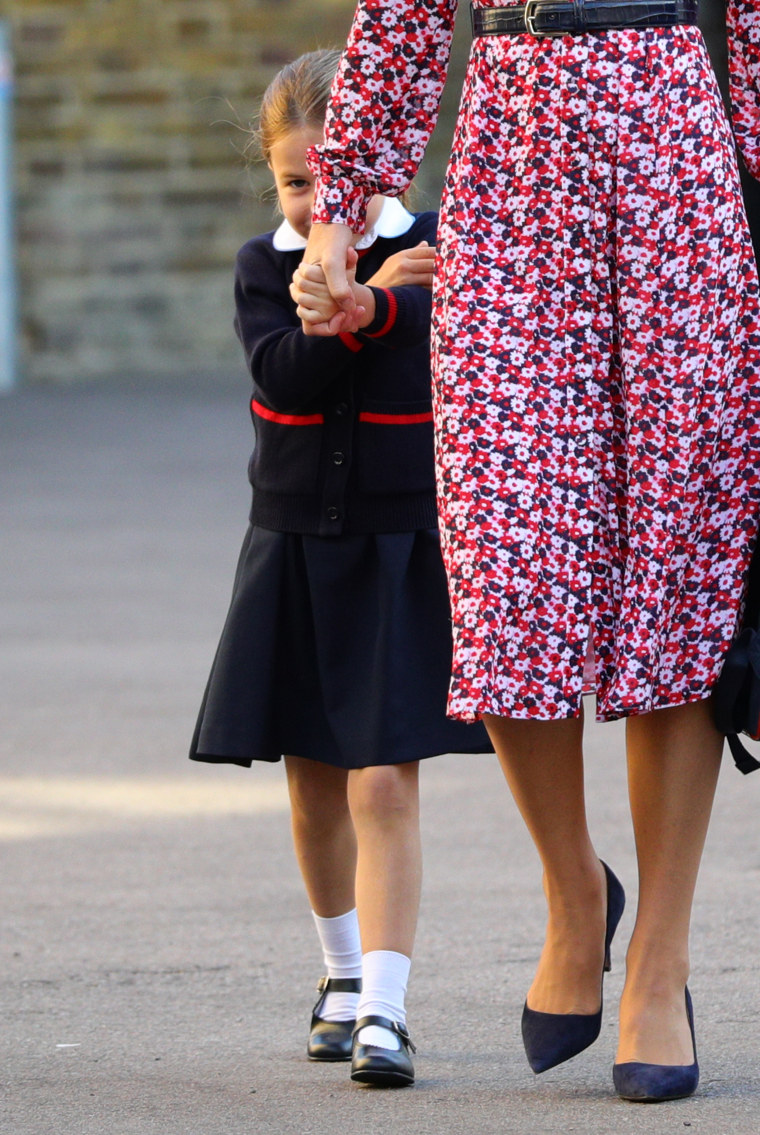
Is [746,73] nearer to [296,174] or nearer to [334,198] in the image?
[334,198]

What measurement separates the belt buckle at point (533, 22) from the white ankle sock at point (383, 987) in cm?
128

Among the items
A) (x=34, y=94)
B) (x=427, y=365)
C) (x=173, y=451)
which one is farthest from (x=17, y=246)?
(x=427, y=365)

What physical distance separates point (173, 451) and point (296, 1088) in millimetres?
9171

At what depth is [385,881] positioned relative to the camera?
2.90m

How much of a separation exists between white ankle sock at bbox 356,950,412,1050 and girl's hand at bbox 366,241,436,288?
991mm

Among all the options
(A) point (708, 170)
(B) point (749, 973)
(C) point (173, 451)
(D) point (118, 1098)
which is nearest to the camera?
(A) point (708, 170)

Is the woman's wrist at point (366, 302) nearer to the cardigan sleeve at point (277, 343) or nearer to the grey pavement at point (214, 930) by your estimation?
the cardigan sleeve at point (277, 343)

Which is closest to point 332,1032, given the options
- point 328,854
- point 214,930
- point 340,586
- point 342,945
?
point 342,945

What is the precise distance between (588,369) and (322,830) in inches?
37.1

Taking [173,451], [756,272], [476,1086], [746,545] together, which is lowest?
[173,451]

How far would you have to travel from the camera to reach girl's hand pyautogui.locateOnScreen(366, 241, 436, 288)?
3.04 metres

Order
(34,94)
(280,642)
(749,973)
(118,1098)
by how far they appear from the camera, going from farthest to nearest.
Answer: (34,94), (749,973), (280,642), (118,1098)

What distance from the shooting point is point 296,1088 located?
281 centimetres

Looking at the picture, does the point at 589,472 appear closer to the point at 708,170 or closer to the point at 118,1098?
the point at 708,170
